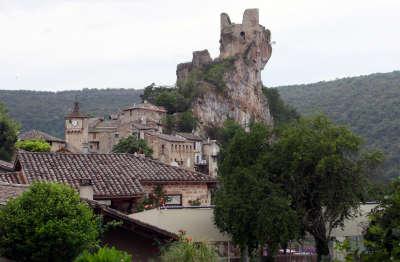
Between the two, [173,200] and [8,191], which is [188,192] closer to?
[173,200]

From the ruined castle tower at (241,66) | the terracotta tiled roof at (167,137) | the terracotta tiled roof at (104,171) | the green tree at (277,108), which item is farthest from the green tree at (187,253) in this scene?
the green tree at (277,108)

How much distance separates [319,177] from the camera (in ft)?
92.3

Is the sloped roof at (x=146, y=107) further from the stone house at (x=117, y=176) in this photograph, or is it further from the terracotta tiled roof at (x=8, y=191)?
the terracotta tiled roof at (x=8, y=191)

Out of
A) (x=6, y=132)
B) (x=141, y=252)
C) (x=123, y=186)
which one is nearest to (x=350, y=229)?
(x=123, y=186)

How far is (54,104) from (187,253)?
488 ft

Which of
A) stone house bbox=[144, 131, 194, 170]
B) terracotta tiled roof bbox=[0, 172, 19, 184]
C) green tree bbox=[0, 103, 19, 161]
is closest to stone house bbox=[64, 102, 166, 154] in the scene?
stone house bbox=[144, 131, 194, 170]

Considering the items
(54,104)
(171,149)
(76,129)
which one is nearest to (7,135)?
(171,149)

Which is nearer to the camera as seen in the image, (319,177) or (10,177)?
(10,177)

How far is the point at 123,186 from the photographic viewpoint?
939 inches

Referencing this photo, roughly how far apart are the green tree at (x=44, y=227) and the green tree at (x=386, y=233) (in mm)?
6010

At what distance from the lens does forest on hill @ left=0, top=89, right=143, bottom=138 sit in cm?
14325

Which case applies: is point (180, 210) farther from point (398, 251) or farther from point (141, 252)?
point (398, 251)

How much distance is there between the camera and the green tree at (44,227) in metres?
14.4

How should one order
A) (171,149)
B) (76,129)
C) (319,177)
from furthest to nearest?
(76,129), (171,149), (319,177)
